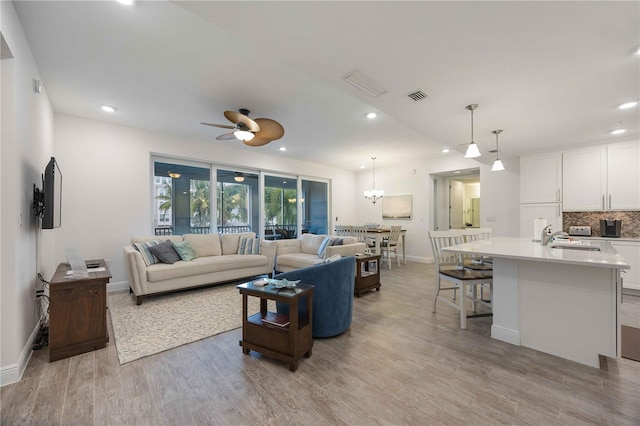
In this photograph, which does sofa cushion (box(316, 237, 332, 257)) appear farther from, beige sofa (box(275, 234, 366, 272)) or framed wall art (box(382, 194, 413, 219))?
framed wall art (box(382, 194, 413, 219))

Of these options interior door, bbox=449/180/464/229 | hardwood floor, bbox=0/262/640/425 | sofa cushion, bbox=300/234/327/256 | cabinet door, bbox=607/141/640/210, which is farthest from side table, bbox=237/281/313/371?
interior door, bbox=449/180/464/229

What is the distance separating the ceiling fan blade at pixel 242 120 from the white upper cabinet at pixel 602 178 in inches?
206

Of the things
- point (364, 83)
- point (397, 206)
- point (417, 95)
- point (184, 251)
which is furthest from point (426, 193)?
point (184, 251)

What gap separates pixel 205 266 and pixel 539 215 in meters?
5.88

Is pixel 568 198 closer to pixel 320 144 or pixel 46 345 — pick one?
pixel 320 144

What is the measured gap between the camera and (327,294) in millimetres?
2561

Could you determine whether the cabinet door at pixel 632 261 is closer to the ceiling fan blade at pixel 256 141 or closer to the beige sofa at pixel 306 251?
the beige sofa at pixel 306 251

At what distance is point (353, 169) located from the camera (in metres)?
8.45

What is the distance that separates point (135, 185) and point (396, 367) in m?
4.82

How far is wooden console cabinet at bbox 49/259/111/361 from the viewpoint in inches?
88.9

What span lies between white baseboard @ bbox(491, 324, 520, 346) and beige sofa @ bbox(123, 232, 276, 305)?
3729mm

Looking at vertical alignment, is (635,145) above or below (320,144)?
below

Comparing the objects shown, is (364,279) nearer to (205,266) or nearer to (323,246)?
(323,246)

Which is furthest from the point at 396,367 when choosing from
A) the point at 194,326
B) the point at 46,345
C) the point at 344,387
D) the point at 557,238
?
the point at 46,345
